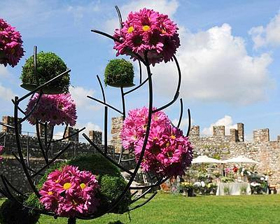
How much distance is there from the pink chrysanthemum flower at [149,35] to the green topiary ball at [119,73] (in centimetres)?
148

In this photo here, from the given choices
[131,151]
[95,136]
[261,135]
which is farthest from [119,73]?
[261,135]

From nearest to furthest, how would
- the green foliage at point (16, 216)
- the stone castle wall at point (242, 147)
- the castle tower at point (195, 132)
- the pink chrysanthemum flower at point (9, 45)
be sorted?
the pink chrysanthemum flower at point (9, 45), the green foliage at point (16, 216), the stone castle wall at point (242, 147), the castle tower at point (195, 132)

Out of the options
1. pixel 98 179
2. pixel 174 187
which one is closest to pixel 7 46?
pixel 98 179

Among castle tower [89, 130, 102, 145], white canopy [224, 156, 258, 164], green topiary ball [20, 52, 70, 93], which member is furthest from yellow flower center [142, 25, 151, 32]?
white canopy [224, 156, 258, 164]

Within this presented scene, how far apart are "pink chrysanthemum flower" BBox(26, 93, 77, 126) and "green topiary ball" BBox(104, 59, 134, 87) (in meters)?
0.53

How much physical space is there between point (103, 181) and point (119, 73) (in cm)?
157

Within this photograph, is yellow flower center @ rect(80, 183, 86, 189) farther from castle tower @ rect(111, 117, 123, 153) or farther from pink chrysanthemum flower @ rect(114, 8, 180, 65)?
castle tower @ rect(111, 117, 123, 153)

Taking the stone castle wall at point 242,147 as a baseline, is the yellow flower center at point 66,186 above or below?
below

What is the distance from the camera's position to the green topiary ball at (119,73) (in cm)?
479

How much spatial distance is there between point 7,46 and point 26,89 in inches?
22.9

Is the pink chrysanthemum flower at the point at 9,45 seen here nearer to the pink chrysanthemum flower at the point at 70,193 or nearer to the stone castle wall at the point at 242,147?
the pink chrysanthemum flower at the point at 70,193

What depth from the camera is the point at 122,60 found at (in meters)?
4.89

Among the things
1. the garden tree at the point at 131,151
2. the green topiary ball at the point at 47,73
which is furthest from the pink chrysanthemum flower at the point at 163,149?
the green topiary ball at the point at 47,73

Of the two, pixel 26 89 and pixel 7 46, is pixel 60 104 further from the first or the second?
pixel 7 46
